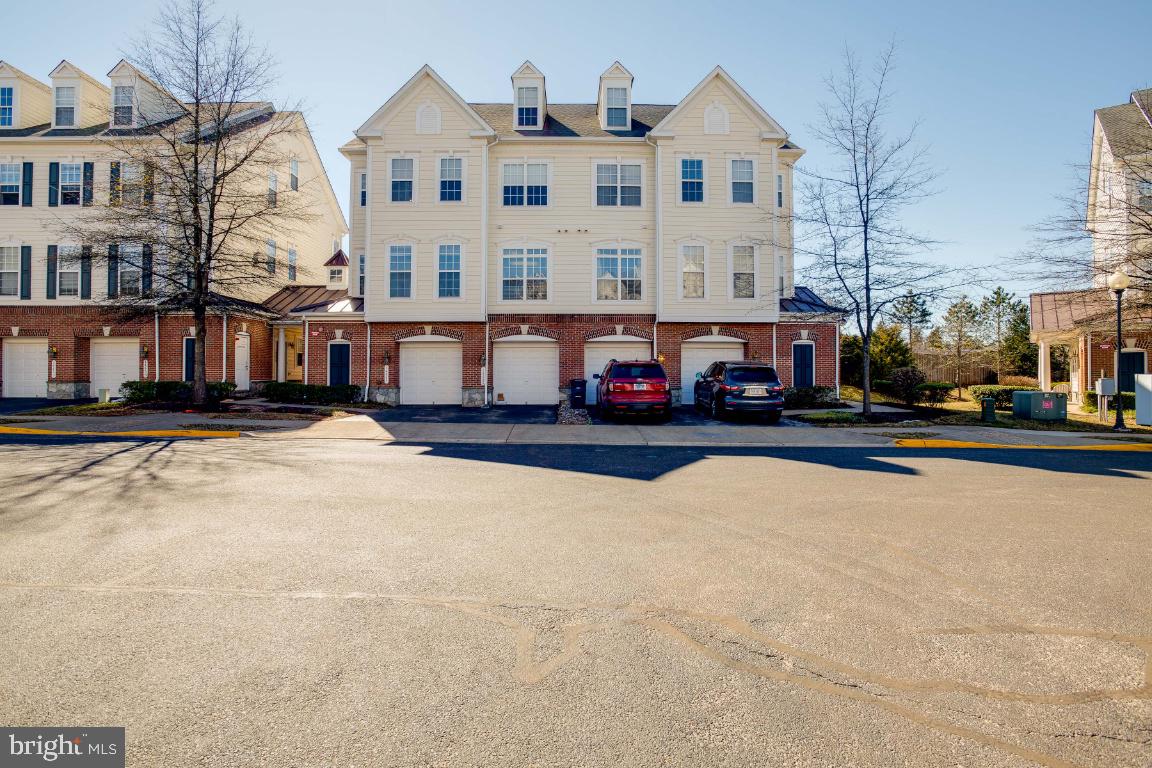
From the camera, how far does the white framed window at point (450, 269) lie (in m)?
23.8

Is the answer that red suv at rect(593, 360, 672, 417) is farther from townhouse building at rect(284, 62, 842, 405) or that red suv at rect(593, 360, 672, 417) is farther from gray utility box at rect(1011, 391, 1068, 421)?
gray utility box at rect(1011, 391, 1068, 421)

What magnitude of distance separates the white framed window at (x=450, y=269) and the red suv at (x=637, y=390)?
8403 millimetres

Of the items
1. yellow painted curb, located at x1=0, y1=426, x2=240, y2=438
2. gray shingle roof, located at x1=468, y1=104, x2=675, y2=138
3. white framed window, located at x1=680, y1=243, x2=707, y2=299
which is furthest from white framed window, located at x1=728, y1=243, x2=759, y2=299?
yellow painted curb, located at x1=0, y1=426, x2=240, y2=438

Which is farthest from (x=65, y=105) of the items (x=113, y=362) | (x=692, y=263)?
(x=692, y=263)

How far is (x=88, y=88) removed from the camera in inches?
1049

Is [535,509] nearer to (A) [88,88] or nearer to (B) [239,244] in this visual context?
(B) [239,244]

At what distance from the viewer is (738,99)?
78.4 ft

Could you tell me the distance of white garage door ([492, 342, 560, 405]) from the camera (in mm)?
24359

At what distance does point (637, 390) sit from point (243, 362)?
17.8 meters

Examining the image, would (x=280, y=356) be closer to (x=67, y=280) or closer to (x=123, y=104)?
(x=67, y=280)

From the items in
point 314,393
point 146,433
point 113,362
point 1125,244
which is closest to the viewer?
point 146,433

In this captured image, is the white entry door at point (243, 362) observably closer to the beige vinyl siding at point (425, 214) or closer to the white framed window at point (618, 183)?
the beige vinyl siding at point (425, 214)

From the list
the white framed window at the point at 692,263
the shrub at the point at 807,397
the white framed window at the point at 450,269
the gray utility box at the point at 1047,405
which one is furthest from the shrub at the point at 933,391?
the white framed window at the point at 450,269

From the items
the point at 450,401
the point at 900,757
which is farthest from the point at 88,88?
the point at 900,757
